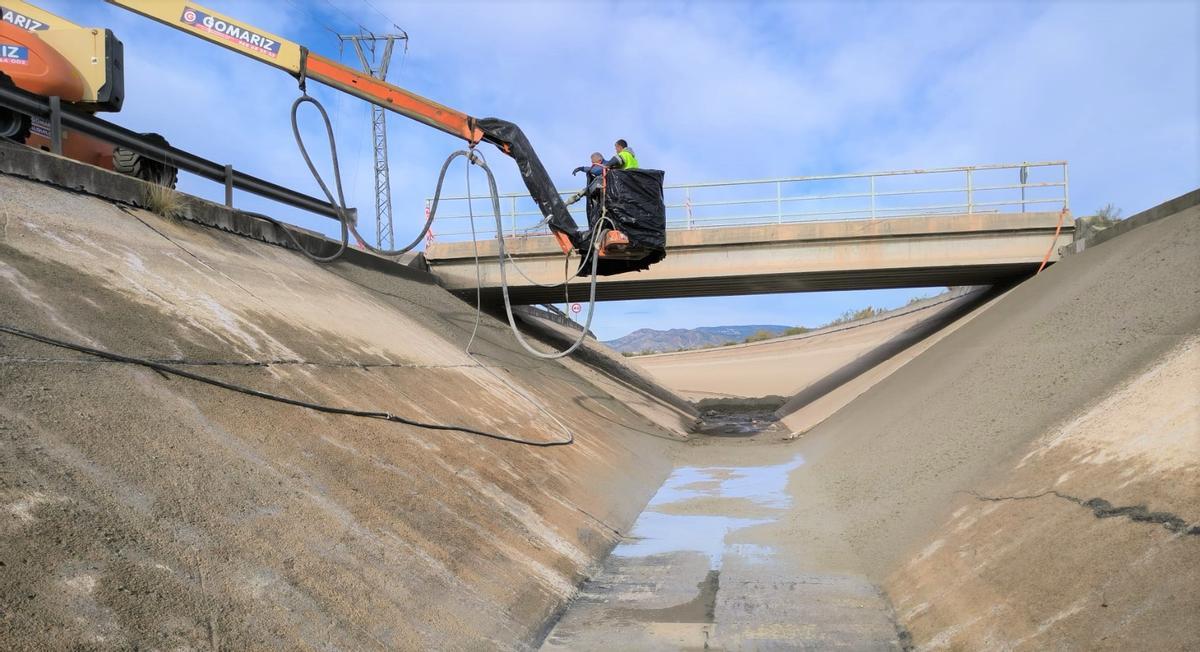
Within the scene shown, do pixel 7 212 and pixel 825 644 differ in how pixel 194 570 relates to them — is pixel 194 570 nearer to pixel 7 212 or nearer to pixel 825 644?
pixel 825 644

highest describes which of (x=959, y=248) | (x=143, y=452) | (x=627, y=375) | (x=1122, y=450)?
(x=959, y=248)

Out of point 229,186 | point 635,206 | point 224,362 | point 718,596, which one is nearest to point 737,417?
point 635,206

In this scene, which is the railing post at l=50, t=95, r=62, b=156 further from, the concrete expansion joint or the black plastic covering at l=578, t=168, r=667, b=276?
the concrete expansion joint

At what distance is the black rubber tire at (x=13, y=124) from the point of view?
38.0 ft

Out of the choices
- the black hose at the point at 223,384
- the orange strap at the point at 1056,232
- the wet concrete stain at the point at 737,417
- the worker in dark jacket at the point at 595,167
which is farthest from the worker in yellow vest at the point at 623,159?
the orange strap at the point at 1056,232

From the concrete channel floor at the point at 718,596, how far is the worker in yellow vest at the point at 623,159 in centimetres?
495

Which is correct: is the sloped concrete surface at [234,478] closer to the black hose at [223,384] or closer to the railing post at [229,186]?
the black hose at [223,384]

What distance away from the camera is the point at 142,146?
13.1 meters

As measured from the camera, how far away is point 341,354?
31.1ft

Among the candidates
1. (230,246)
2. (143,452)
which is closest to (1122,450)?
(143,452)

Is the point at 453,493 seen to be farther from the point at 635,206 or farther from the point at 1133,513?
the point at 635,206

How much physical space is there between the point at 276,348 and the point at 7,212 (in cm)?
266

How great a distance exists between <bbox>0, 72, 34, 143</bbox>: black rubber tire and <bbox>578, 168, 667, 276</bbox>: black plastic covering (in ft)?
26.2

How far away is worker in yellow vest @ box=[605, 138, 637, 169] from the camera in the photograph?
40.1 feet
